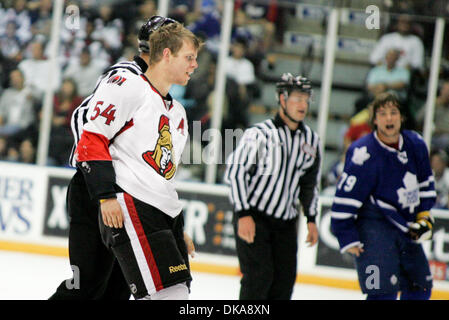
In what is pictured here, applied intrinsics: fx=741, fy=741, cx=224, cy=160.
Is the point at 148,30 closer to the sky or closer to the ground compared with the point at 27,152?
closer to the sky

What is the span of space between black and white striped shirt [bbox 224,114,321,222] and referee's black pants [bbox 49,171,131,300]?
1.42 m

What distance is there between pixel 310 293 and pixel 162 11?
3798mm

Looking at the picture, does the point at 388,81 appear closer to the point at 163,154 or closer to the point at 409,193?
→ the point at 409,193

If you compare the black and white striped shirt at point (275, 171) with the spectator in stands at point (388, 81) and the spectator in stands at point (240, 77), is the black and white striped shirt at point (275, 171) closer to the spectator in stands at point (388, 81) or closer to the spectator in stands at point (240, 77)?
the spectator in stands at point (240, 77)

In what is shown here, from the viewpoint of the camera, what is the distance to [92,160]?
2842mm

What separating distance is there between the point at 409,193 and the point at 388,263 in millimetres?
431

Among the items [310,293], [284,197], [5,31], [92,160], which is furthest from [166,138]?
[5,31]

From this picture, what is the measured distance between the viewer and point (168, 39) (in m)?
2.97

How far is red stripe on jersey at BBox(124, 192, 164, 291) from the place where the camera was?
110 inches

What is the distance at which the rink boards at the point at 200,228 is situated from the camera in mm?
7113

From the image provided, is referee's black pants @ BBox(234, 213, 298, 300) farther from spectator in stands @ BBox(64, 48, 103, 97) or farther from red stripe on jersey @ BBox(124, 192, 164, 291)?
spectator in stands @ BBox(64, 48, 103, 97)

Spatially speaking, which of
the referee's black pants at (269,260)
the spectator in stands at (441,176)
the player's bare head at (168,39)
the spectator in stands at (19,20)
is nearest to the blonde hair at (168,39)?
the player's bare head at (168,39)
